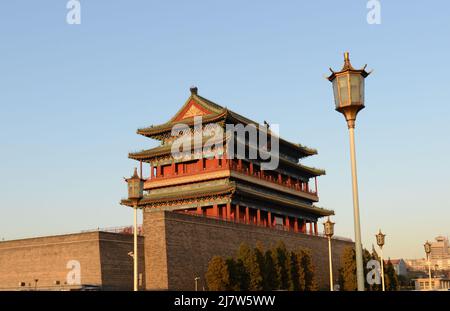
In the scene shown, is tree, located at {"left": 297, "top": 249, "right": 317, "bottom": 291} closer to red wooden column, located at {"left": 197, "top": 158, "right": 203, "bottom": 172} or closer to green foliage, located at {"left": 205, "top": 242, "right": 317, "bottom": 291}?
green foliage, located at {"left": 205, "top": 242, "right": 317, "bottom": 291}

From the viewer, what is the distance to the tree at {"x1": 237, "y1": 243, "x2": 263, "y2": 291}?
Answer: 41312mm

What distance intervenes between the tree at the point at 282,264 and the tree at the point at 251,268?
146 inches

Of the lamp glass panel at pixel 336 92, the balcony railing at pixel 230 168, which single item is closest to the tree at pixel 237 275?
the balcony railing at pixel 230 168

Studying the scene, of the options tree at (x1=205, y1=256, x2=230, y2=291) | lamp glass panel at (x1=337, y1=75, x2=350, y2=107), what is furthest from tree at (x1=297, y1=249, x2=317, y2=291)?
lamp glass panel at (x1=337, y1=75, x2=350, y2=107)

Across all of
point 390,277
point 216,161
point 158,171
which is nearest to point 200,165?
point 216,161

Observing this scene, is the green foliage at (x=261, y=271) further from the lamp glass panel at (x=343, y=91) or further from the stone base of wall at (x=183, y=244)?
the lamp glass panel at (x=343, y=91)

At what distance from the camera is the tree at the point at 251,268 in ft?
136

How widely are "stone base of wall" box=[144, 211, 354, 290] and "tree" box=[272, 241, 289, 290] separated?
449cm

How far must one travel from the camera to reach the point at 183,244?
141 feet

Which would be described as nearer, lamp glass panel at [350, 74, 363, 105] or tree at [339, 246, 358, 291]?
lamp glass panel at [350, 74, 363, 105]

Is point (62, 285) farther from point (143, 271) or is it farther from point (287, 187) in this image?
point (287, 187)

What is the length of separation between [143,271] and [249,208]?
19.9m
